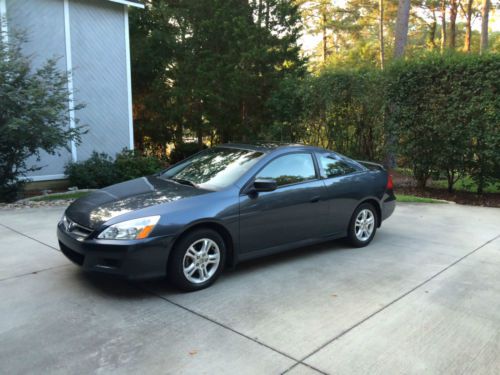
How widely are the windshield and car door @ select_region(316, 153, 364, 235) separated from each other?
0.99 metres

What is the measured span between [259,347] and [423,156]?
26.3 ft

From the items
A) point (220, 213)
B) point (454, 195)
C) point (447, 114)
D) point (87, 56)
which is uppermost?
point (87, 56)

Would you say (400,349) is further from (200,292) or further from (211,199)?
(211,199)

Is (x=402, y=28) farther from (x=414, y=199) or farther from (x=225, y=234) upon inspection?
(x=225, y=234)

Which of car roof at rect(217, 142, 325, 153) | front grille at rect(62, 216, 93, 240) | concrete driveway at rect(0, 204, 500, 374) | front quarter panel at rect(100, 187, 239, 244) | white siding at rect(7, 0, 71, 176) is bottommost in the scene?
concrete driveway at rect(0, 204, 500, 374)

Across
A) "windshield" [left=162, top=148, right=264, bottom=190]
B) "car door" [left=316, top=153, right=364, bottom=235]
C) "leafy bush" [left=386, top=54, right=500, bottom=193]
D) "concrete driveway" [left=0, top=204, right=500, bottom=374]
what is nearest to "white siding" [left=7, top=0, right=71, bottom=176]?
→ "concrete driveway" [left=0, top=204, right=500, bottom=374]

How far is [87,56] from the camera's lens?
439 inches

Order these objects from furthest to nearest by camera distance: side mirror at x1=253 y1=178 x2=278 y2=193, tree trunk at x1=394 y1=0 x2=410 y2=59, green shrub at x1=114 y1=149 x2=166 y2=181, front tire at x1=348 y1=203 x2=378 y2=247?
1. tree trunk at x1=394 y1=0 x2=410 y2=59
2. green shrub at x1=114 y1=149 x2=166 y2=181
3. front tire at x1=348 y1=203 x2=378 y2=247
4. side mirror at x1=253 y1=178 x2=278 y2=193

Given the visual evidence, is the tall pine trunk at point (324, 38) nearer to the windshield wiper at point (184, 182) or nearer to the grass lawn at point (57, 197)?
the grass lawn at point (57, 197)

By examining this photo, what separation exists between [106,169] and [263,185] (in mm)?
7204

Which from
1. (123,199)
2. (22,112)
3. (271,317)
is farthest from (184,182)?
(22,112)

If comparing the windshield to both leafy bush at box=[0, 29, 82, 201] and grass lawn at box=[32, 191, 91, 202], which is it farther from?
grass lawn at box=[32, 191, 91, 202]

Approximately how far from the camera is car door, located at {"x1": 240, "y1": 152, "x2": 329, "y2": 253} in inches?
183

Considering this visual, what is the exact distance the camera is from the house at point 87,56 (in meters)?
10.2
